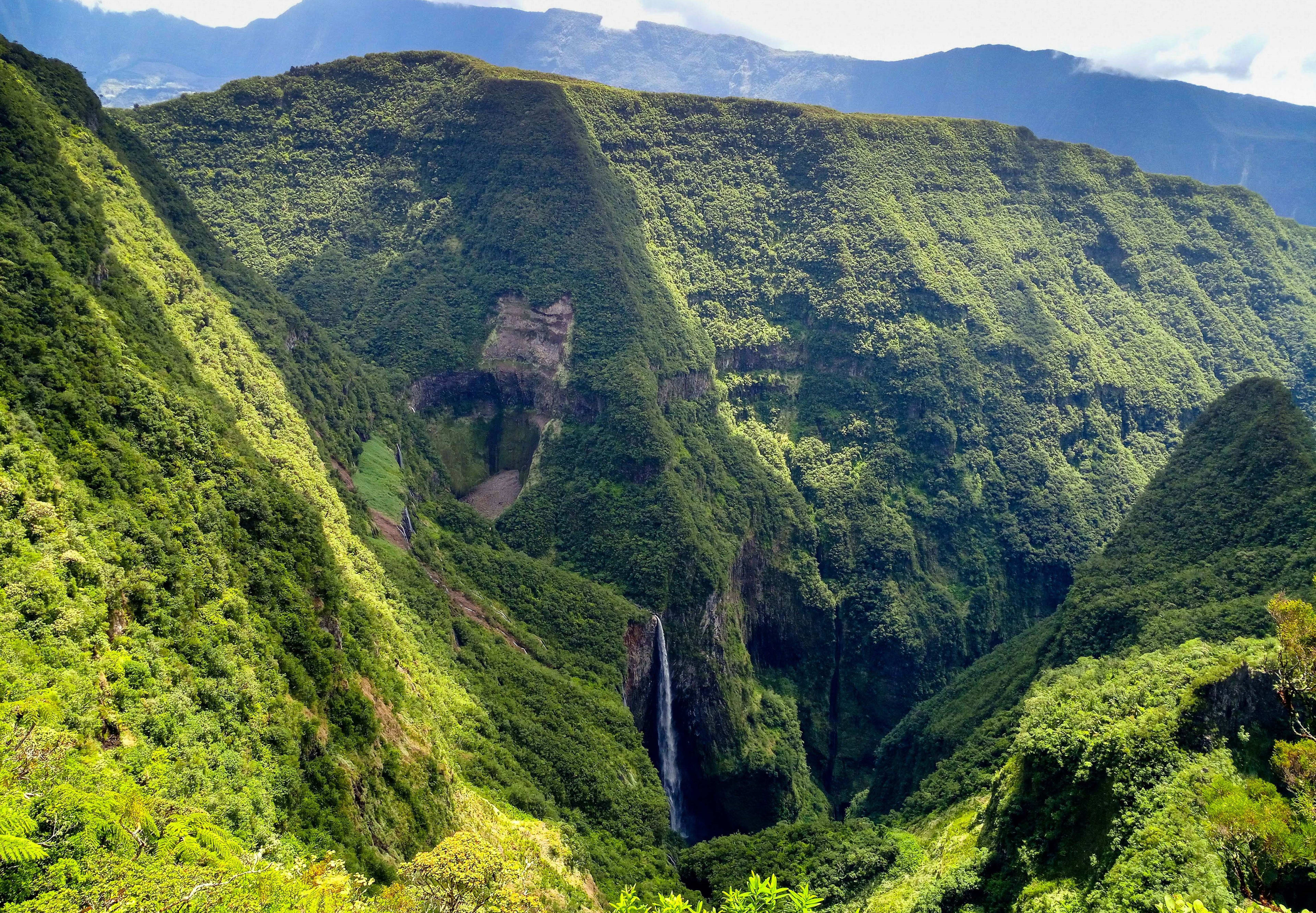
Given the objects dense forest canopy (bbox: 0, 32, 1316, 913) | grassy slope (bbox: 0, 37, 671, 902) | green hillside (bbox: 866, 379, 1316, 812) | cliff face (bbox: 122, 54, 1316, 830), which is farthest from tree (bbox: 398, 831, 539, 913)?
cliff face (bbox: 122, 54, 1316, 830)

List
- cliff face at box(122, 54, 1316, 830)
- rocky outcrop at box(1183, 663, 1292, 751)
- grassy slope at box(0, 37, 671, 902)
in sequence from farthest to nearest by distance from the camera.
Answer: cliff face at box(122, 54, 1316, 830) → rocky outcrop at box(1183, 663, 1292, 751) → grassy slope at box(0, 37, 671, 902)

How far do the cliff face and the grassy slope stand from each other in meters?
32.6

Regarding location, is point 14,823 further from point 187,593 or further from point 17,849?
point 187,593

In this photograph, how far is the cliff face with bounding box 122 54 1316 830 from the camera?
9450cm

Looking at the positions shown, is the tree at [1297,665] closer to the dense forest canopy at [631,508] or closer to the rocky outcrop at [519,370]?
the dense forest canopy at [631,508]

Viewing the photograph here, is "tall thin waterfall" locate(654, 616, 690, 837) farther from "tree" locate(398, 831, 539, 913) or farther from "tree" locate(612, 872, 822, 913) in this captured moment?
"tree" locate(612, 872, 822, 913)

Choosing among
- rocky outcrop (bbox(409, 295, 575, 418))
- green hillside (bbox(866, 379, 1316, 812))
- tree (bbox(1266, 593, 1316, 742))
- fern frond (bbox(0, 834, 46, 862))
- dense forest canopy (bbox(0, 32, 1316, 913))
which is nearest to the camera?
fern frond (bbox(0, 834, 46, 862))

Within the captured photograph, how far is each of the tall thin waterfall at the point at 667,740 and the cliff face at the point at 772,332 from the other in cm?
186

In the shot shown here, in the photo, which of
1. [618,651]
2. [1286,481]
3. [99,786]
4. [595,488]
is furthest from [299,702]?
[1286,481]

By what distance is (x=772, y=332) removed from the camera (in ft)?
429

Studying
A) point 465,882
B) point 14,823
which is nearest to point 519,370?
point 465,882

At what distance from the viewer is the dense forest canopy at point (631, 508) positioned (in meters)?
29.5

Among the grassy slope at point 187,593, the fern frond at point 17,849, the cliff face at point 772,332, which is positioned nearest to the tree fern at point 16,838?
the fern frond at point 17,849

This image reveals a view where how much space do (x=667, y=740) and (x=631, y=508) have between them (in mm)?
24365
